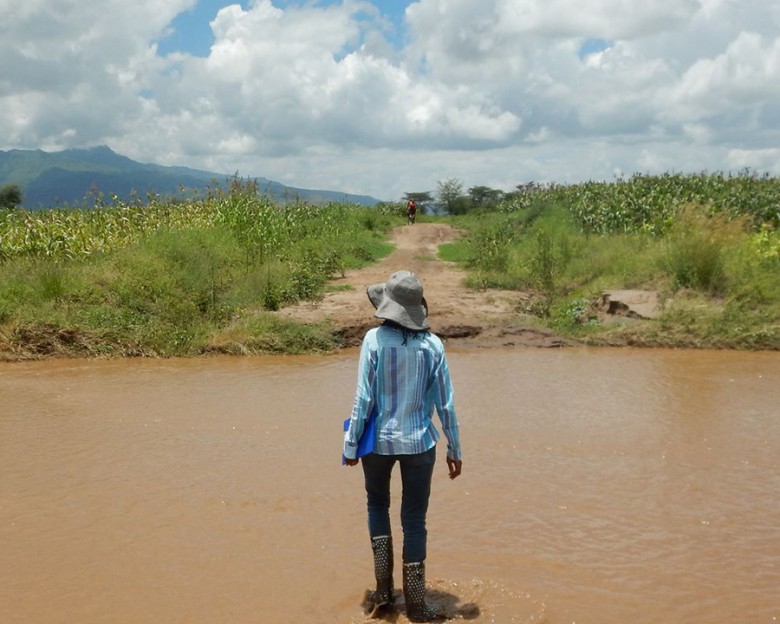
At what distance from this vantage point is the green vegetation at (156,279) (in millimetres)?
11359

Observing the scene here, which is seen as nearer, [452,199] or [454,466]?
[454,466]

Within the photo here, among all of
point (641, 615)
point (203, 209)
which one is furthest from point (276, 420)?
point (203, 209)

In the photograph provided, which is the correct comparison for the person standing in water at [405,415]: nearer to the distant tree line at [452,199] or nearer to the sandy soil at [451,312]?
the sandy soil at [451,312]

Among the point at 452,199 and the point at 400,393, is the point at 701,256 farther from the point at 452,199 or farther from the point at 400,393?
the point at 452,199

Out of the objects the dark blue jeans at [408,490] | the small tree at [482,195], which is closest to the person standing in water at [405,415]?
the dark blue jeans at [408,490]

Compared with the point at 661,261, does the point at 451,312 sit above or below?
below

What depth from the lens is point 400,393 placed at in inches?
149

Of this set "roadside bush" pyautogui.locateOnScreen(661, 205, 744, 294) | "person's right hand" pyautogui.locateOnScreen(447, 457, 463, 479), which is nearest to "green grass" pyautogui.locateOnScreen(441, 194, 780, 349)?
"roadside bush" pyautogui.locateOnScreen(661, 205, 744, 294)

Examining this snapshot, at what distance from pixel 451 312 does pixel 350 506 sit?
7.88 meters

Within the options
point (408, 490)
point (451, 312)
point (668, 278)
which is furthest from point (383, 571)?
point (668, 278)

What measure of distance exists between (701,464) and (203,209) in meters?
14.8

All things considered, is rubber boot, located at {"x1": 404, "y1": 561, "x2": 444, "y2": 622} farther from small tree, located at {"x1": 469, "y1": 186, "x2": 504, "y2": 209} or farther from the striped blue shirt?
small tree, located at {"x1": 469, "y1": 186, "x2": 504, "y2": 209}

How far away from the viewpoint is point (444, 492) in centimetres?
584

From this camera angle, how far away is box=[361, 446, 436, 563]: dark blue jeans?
12.3 ft
